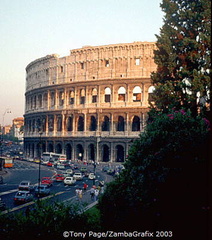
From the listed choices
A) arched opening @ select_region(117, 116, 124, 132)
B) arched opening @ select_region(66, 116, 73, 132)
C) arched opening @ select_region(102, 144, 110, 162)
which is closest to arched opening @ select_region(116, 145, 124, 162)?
arched opening @ select_region(102, 144, 110, 162)

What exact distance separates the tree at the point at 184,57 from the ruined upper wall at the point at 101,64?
115 ft

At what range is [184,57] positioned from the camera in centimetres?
1745

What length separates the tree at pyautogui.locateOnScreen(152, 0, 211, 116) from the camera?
16344 millimetres

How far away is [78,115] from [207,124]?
47.3 metres

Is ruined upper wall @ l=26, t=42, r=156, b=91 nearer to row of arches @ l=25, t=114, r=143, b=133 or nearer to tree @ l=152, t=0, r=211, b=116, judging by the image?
row of arches @ l=25, t=114, r=143, b=133

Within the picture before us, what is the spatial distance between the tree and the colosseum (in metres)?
34.0

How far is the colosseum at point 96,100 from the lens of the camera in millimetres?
54250

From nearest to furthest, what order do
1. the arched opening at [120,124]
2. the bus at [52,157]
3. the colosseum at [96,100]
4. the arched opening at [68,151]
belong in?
1. the colosseum at [96,100]
2. the arched opening at [120,124]
3. the bus at [52,157]
4. the arched opening at [68,151]

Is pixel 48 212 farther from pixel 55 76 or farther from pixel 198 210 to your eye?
pixel 55 76

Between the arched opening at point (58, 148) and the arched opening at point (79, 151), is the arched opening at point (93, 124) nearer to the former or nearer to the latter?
the arched opening at point (79, 151)

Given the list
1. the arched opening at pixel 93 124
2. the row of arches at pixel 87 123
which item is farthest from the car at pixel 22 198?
the arched opening at pixel 93 124

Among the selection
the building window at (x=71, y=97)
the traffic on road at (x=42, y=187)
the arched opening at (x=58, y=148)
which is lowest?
the traffic on road at (x=42, y=187)

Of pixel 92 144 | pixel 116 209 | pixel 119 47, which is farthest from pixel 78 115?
pixel 116 209

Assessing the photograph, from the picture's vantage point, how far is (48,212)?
9805 millimetres
